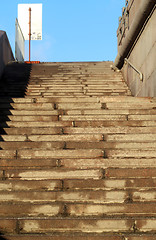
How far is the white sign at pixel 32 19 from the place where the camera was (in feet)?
56.6

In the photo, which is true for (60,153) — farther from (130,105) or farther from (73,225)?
(130,105)

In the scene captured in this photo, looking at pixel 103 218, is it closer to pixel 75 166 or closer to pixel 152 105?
pixel 75 166

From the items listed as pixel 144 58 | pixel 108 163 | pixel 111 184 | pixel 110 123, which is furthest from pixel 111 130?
pixel 144 58

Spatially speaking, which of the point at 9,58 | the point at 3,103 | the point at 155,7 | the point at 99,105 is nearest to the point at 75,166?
the point at 99,105

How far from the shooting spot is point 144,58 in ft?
25.9

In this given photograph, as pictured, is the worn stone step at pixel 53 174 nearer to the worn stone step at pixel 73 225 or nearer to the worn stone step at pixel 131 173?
the worn stone step at pixel 131 173

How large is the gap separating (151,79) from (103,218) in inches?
179

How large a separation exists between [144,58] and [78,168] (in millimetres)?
4721

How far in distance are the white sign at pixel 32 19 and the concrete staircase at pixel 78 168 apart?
39.5 ft

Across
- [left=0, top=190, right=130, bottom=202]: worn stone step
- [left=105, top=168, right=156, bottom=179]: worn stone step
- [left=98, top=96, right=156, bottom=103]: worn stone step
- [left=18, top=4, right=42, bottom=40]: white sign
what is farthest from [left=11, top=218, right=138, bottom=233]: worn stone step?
[left=18, top=4, right=42, bottom=40]: white sign

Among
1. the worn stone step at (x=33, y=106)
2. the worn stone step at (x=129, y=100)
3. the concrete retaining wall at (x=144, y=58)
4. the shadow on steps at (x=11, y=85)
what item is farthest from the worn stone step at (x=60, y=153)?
the concrete retaining wall at (x=144, y=58)

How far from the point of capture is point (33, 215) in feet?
10.8

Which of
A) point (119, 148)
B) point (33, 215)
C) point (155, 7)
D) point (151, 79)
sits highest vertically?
point (155, 7)

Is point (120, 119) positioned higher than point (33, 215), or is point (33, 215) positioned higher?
point (120, 119)
